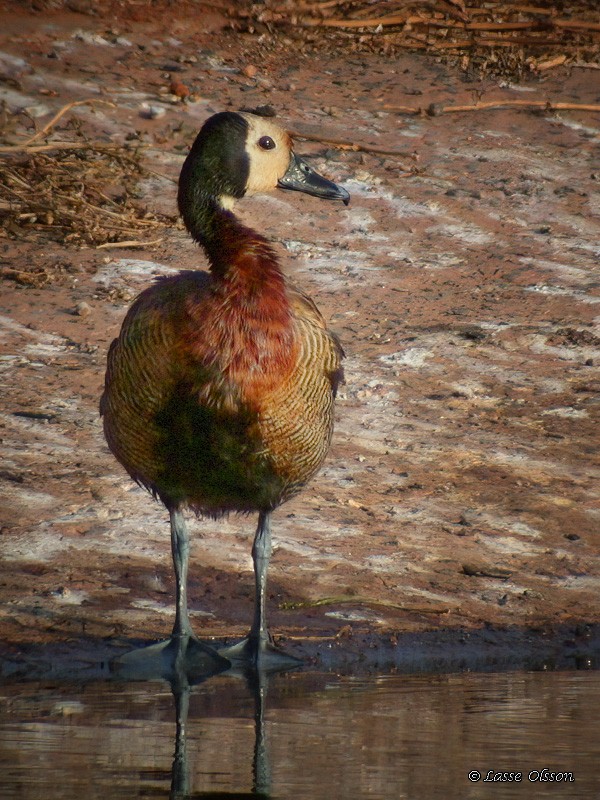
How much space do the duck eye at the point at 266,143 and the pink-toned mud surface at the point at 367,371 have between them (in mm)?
1759

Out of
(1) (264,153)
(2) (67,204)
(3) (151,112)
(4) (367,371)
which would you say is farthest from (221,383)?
(3) (151,112)

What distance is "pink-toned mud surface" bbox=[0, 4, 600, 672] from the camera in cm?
548

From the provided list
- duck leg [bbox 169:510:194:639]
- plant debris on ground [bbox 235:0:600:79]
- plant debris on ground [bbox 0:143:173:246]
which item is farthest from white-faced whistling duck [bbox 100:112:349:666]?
plant debris on ground [bbox 235:0:600:79]

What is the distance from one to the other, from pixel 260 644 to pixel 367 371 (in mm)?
3287

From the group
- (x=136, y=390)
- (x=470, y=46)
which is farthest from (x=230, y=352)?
(x=470, y=46)

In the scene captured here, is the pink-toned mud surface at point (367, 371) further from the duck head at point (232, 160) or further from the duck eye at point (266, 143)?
the duck eye at point (266, 143)

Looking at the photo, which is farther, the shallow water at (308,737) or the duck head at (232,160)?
the duck head at (232,160)

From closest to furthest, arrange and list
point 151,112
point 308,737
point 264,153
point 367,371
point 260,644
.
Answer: point 308,737 → point 260,644 → point 264,153 → point 367,371 → point 151,112

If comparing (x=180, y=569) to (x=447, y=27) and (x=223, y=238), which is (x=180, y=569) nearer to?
(x=223, y=238)

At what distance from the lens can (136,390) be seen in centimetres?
491

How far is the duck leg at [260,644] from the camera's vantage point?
16.2 feet

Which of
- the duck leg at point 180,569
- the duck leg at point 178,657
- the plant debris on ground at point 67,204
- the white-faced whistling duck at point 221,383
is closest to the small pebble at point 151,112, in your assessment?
the plant debris on ground at point 67,204

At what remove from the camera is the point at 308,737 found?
387cm

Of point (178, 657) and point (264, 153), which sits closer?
point (178, 657)
